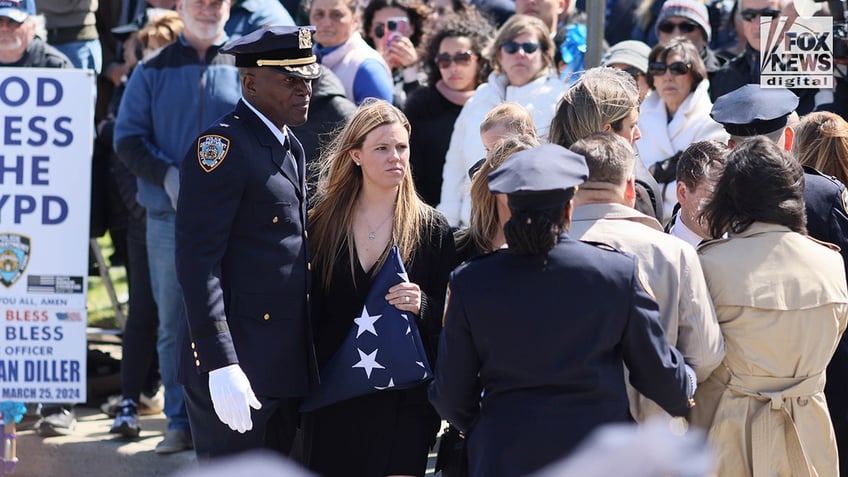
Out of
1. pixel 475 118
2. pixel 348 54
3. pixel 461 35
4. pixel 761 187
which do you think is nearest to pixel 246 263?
pixel 761 187

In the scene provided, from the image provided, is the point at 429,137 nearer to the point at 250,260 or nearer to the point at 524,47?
the point at 524,47

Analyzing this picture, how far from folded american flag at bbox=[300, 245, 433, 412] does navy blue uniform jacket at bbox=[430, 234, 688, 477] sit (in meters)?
0.79

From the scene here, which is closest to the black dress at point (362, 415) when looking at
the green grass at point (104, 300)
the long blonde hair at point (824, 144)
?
the long blonde hair at point (824, 144)

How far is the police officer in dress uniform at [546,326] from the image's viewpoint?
2.81m

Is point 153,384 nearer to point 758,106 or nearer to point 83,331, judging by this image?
point 83,331

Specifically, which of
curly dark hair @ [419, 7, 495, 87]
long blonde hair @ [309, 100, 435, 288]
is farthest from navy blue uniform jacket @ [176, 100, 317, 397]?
curly dark hair @ [419, 7, 495, 87]

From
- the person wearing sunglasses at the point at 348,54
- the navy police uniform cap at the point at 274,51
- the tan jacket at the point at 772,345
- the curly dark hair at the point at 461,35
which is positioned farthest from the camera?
the curly dark hair at the point at 461,35

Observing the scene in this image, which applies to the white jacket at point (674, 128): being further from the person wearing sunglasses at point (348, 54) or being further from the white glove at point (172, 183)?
the white glove at point (172, 183)

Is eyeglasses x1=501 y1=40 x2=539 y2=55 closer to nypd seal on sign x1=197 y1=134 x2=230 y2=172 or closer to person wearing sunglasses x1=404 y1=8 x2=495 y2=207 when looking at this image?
person wearing sunglasses x1=404 y1=8 x2=495 y2=207

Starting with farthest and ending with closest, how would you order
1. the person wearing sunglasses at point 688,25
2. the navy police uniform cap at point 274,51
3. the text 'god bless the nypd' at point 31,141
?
1. the person wearing sunglasses at point 688,25
2. the text 'god bless the nypd' at point 31,141
3. the navy police uniform cap at point 274,51

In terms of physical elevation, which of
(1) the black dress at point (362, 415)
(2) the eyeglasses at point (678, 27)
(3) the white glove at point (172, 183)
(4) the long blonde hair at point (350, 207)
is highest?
(2) the eyeglasses at point (678, 27)

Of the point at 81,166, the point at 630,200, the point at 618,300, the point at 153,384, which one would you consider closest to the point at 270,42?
the point at 630,200

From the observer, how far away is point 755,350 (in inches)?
128

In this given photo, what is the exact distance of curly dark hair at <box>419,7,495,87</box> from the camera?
5988mm
